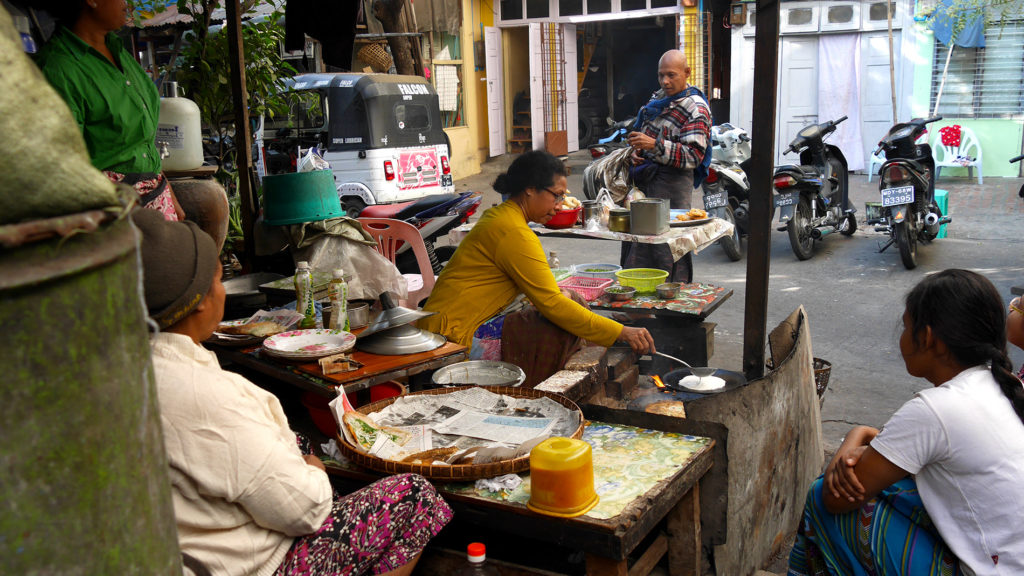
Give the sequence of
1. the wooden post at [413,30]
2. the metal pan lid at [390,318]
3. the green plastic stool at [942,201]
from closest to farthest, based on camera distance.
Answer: the metal pan lid at [390,318]
the green plastic stool at [942,201]
the wooden post at [413,30]

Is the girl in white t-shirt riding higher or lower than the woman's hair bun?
lower

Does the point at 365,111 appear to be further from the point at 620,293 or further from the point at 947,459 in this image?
the point at 947,459

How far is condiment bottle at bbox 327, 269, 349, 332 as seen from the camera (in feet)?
10.8

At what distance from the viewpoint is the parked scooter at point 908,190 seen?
23.4 ft

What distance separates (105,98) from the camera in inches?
134

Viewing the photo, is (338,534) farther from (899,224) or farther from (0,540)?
(899,224)

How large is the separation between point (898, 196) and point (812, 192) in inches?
31.3

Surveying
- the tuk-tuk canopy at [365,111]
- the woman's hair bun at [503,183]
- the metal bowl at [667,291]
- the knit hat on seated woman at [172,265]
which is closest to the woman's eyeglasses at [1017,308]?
the woman's hair bun at [503,183]

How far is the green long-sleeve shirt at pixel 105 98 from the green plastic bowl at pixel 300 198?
2.85ft

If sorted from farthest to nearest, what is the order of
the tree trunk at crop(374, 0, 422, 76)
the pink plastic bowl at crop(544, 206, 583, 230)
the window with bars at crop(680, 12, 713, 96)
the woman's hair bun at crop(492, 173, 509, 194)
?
the window with bars at crop(680, 12, 713, 96)
the tree trunk at crop(374, 0, 422, 76)
the pink plastic bowl at crop(544, 206, 583, 230)
the woman's hair bun at crop(492, 173, 509, 194)

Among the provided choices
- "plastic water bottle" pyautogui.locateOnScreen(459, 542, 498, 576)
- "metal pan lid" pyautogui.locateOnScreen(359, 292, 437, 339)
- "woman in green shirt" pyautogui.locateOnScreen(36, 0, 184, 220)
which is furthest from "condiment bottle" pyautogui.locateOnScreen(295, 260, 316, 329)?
"plastic water bottle" pyautogui.locateOnScreen(459, 542, 498, 576)

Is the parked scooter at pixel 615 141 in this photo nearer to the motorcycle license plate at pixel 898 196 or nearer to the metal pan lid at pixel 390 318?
the motorcycle license plate at pixel 898 196

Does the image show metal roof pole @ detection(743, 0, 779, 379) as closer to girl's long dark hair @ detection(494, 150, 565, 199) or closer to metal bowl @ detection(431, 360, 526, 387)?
girl's long dark hair @ detection(494, 150, 565, 199)

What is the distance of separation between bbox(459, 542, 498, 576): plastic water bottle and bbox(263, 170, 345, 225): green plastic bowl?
9.06 feet
